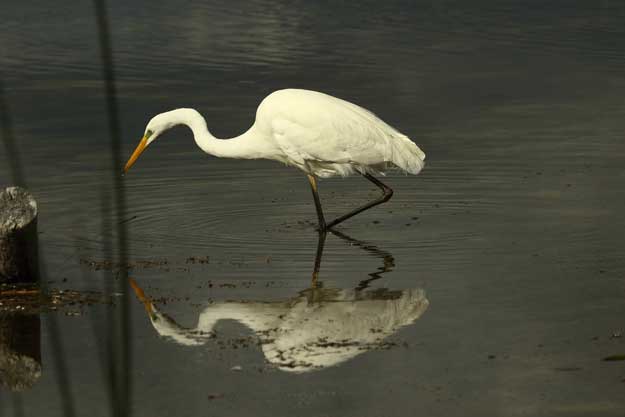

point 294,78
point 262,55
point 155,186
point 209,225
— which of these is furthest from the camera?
point 262,55

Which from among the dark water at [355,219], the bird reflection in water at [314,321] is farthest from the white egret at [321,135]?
the bird reflection in water at [314,321]

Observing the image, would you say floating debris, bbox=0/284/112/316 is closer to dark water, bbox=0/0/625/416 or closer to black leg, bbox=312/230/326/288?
dark water, bbox=0/0/625/416

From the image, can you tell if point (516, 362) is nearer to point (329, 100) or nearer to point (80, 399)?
point (80, 399)

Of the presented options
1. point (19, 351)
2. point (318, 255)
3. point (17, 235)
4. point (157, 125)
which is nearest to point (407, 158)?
point (318, 255)

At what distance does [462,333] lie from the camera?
730 centimetres

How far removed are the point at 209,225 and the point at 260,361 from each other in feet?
12.6

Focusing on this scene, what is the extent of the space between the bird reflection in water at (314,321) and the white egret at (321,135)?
1.98 m

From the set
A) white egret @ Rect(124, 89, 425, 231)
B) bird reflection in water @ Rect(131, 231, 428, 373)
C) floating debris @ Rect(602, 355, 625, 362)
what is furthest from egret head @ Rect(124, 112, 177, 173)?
floating debris @ Rect(602, 355, 625, 362)

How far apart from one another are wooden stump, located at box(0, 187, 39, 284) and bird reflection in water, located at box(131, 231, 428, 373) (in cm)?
77

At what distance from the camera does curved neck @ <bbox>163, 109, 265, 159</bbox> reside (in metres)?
10.5

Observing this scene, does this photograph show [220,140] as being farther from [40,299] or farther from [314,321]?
[314,321]

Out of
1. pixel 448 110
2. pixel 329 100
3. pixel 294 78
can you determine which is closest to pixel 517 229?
pixel 329 100

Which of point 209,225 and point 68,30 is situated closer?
point 209,225

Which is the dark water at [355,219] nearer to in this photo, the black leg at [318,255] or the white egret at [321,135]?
the black leg at [318,255]
